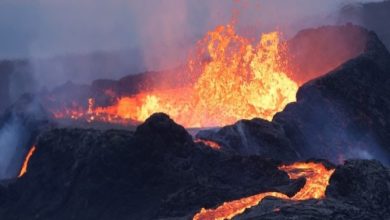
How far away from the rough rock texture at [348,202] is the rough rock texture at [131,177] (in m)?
17.9

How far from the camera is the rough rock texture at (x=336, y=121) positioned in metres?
150

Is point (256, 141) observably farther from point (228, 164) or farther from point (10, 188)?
point (10, 188)

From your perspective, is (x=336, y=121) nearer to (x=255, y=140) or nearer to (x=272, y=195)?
(x=255, y=140)

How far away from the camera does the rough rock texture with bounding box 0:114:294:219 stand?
127000mm

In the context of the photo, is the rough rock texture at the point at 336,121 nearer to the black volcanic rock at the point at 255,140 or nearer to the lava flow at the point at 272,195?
the black volcanic rock at the point at 255,140

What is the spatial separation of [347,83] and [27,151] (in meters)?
63.0

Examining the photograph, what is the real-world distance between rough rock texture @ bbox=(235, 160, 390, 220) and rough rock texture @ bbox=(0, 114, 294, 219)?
58.7 feet

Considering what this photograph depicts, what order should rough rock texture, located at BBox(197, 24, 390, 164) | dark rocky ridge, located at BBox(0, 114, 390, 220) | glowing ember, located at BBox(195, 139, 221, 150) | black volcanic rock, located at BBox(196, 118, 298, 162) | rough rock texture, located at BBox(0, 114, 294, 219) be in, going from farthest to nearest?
1. rough rock texture, located at BBox(197, 24, 390, 164)
2. black volcanic rock, located at BBox(196, 118, 298, 162)
3. glowing ember, located at BBox(195, 139, 221, 150)
4. rough rock texture, located at BBox(0, 114, 294, 219)
5. dark rocky ridge, located at BBox(0, 114, 390, 220)

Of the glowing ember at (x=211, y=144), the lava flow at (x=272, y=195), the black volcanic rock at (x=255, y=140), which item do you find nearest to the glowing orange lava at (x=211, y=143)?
the glowing ember at (x=211, y=144)

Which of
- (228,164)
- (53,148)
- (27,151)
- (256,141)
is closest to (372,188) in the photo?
(228,164)

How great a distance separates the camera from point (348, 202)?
10131 cm

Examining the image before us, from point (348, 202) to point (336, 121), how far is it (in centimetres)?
6786

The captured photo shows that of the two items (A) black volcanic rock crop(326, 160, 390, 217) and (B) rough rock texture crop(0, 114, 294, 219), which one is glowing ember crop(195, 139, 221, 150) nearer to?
(B) rough rock texture crop(0, 114, 294, 219)

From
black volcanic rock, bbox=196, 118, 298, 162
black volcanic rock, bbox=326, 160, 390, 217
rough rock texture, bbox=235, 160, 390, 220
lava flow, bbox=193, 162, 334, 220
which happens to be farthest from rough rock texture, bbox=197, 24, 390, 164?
rough rock texture, bbox=235, 160, 390, 220
